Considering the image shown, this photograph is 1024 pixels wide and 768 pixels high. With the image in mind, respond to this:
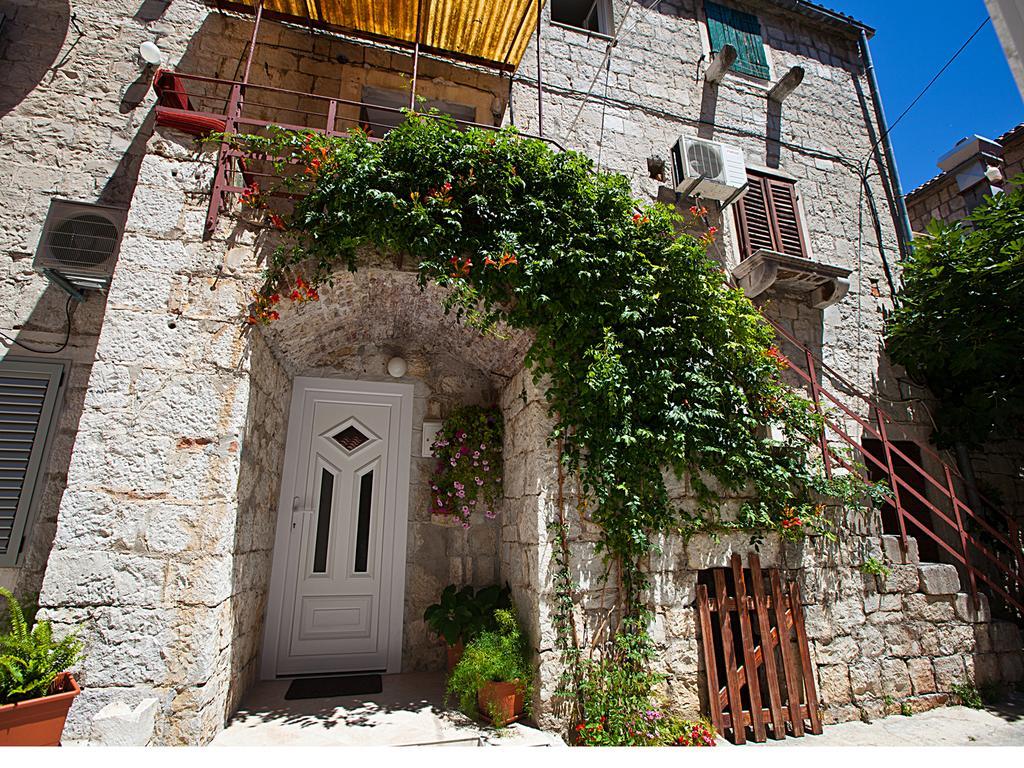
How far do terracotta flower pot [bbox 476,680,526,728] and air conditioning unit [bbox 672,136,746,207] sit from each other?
17.3ft

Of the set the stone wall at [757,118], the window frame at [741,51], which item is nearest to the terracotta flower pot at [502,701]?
the stone wall at [757,118]

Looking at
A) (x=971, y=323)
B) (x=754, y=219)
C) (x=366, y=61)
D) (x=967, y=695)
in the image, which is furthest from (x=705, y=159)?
(x=967, y=695)

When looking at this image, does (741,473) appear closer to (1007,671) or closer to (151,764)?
(1007,671)

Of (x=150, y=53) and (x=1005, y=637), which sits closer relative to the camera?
(x=1005, y=637)

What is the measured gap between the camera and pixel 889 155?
709 cm

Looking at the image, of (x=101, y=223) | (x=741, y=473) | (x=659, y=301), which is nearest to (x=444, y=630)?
(x=741, y=473)

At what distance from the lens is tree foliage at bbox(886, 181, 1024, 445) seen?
Answer: 4.79 m

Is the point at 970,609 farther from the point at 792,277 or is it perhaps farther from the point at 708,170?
the point at 708,170

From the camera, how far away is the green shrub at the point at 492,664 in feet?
11.0

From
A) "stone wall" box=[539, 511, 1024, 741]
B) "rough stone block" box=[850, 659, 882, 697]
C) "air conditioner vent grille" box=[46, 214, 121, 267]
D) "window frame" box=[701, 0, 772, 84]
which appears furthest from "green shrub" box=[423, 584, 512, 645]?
"window frame" box=[701, 0, 772, 84]

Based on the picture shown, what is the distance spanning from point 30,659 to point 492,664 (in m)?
2.42

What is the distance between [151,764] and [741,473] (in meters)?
3.68

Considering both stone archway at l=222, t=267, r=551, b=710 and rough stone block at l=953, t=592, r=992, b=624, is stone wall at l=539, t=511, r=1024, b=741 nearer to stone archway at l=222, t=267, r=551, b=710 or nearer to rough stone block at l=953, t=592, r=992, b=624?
rough stone block at l=953, t=592, r=992, b=624

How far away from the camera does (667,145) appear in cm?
619
